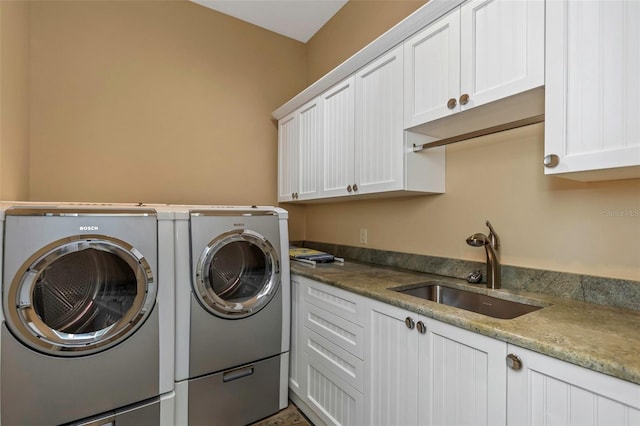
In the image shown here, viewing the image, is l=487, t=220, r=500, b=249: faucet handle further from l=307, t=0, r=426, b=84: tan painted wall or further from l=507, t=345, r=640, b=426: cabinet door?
l=307, t=0, r=426, b=84: tan painted wall

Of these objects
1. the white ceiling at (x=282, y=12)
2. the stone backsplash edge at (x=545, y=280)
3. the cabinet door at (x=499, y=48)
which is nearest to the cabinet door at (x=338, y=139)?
the stone backsplash edge at (x=545, y=280)

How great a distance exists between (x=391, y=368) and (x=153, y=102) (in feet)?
8.08

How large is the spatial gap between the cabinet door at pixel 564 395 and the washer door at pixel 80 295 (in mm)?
1566

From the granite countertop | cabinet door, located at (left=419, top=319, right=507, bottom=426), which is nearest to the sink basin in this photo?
the granite countertop

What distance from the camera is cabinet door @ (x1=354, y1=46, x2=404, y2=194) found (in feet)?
5.85

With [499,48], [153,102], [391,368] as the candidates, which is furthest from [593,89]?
[153,102]

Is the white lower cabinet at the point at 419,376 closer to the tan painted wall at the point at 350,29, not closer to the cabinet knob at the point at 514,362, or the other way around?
the cabinet knob at the point at 514,362

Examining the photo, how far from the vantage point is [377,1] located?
7.77ft

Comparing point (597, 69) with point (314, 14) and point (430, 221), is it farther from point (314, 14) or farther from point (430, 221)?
point (314, 14)


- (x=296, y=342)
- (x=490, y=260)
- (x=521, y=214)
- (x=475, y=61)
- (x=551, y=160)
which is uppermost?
Result: (x=475, y=61)

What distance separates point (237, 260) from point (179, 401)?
79cm

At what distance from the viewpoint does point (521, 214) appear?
1.53 m

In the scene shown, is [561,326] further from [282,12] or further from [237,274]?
[282,12]

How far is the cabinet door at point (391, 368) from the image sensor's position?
1.26 m
